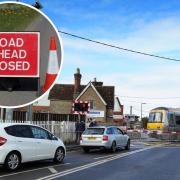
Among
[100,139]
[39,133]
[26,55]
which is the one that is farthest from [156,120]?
[26,55]

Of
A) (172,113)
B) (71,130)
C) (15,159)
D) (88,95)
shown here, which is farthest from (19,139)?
(88,95)

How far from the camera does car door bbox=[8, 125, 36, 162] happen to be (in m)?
14.3

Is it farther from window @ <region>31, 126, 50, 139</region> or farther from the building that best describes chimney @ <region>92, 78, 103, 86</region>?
window @ <region>31, 126, 50, 139</region>

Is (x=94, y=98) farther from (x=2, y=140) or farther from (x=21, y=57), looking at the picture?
(x=21, y=57)

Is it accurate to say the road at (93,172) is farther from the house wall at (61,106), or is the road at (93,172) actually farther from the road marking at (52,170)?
the house wall at (61,106)

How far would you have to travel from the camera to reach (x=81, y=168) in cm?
1481

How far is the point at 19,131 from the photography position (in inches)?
579

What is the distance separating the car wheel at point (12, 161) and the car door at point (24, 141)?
240mm

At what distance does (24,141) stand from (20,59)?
893 cm

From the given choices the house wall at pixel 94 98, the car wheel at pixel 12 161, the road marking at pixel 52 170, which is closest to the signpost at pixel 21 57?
the road marking at pixel 52 170

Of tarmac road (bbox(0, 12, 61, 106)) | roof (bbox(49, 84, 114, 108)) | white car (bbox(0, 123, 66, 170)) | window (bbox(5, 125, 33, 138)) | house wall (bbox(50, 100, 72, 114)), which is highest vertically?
roof (bbox(49, 84, 114, 108))

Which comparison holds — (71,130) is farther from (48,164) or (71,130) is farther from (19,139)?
(19,139)

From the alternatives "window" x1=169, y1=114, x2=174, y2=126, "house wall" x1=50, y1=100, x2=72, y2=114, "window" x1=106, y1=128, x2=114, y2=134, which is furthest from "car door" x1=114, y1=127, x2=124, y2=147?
"house wall" x1=50, y1=100, x2=72, y2=114

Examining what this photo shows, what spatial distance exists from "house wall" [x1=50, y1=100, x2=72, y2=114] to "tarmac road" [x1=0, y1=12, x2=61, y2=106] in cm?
6039
